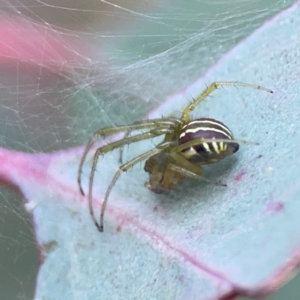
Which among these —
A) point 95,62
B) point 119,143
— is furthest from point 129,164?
point 95,62

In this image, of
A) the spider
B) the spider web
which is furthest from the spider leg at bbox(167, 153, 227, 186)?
the spider web

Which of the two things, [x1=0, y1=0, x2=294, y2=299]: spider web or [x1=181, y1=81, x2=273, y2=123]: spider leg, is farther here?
[x1=0, y1=0, x2=294, y2=299]: spider web

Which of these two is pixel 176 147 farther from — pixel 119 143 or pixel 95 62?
pixel 95 62

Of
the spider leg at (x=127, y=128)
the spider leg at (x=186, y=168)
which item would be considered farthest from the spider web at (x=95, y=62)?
the spider leg at (x=186, y=168)

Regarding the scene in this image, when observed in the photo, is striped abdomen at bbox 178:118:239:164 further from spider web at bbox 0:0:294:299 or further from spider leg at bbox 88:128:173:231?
spider web at bbox 0:0:294:299

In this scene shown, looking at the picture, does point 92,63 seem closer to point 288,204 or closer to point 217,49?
point 217,49

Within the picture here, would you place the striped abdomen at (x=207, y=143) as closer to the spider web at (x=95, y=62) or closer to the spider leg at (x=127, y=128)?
the spider leg at (x=127, y=128)
